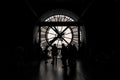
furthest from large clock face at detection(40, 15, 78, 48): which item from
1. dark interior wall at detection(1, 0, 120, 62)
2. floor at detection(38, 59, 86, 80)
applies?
floor at detection(38, 59, 86, 80)

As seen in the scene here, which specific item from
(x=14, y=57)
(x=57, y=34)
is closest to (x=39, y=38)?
(x=57, y=34)

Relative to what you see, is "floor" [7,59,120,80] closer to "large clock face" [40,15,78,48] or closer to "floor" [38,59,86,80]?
"floor" [38,59,86,80]

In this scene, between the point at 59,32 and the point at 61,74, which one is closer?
the point at 61,74

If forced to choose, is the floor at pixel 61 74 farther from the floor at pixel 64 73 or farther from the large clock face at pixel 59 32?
the large clock face at pixel 59 32

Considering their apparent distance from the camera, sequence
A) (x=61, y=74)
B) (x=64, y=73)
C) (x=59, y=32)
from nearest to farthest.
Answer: (x=61, y=74), (x=64, y=73), (x=59, y=32)

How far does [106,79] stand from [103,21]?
10.9 meters

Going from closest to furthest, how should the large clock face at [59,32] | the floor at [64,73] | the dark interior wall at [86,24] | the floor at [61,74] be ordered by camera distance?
the floor at [61,74] → the floor at [64,73] → the dark interior wall at [86,24] → the large clock face at [59,32]

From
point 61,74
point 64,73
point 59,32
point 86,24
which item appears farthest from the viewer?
point 59,32

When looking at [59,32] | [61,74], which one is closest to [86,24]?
[59,32]


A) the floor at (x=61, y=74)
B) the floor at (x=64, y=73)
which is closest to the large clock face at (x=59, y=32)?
the floor at (x=64, y=73)

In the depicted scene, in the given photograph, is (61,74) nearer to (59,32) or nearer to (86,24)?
(86,24)

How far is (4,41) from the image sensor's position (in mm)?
15602

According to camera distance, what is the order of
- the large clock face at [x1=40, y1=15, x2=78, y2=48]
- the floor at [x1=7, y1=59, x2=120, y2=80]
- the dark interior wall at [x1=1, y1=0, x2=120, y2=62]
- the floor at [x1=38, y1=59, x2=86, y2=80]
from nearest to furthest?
the floor at [x1=38, y1=59, x2=86, y2=80] → the floor at [x1=7, y1=59, x2=120, y2=80] → the dark interior wall at [x1=1, y1=0, x2=120, y2=62] → the large clock face at [x1=40, y1=15, x2=78, y2=48]

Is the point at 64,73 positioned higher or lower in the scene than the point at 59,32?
lower
